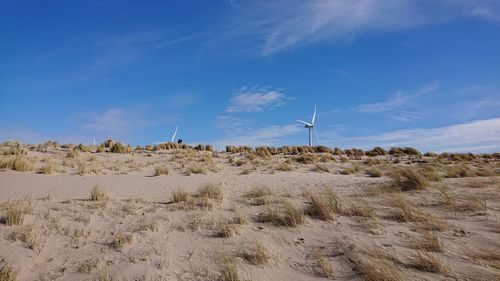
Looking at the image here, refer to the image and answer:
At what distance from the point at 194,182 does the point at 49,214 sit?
5947mm

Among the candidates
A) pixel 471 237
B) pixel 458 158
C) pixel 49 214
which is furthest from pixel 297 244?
pixel 458 158

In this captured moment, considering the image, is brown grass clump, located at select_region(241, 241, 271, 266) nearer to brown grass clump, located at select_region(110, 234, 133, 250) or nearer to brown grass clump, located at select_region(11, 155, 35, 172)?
brown grass clump, located at select_region(110, 234, 133, 250)

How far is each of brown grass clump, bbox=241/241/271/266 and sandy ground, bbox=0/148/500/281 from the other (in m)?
0.02

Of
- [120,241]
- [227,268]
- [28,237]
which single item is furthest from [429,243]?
[28,237]

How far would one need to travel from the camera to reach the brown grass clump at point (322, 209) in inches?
318

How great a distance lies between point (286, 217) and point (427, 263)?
2.96m

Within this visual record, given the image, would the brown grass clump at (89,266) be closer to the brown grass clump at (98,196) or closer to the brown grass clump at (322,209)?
the brown grass clump at (98,196)

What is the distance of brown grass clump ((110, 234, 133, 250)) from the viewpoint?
668 cm

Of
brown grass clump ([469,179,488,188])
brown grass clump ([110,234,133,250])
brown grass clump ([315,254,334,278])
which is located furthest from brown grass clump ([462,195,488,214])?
brown grass clump ([110,234,133,250])

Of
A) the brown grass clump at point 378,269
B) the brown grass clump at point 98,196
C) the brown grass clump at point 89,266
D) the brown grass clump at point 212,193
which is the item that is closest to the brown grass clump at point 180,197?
the brown grass clump at point 212,193

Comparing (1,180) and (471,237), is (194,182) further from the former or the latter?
(471,237)

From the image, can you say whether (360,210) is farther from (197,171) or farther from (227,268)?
(197,171)

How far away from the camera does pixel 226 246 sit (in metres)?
6.74

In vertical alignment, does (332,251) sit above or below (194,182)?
below
